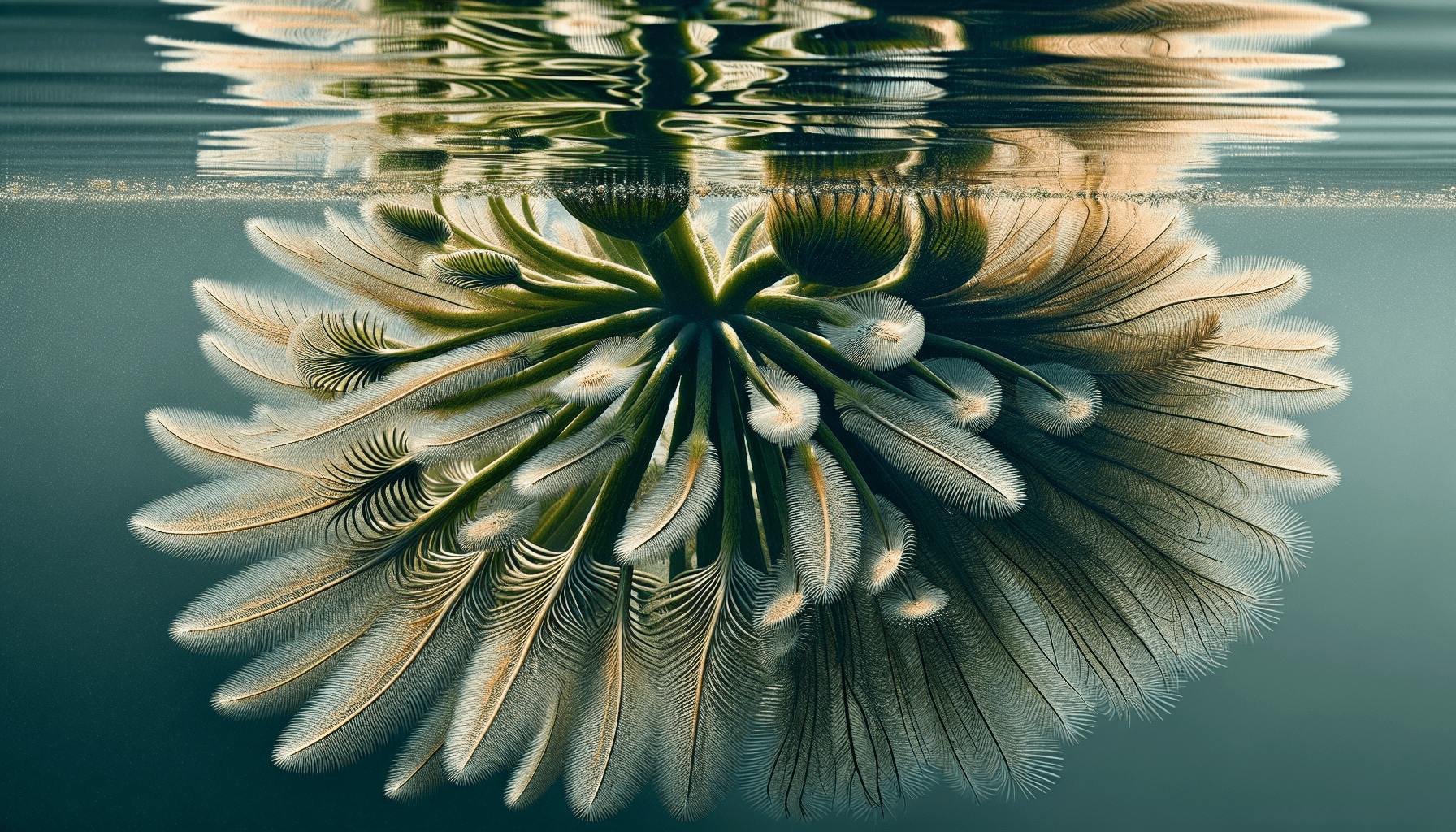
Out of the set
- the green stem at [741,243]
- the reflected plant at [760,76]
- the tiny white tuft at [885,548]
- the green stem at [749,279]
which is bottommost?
the tiny white tuft at [885,548]

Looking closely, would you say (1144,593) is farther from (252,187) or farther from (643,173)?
(252,187)

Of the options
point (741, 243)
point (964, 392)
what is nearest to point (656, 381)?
point (741, 243)

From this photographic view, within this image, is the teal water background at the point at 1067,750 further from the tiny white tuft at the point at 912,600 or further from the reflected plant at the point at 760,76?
the tiny white tuft at the point at 912,600

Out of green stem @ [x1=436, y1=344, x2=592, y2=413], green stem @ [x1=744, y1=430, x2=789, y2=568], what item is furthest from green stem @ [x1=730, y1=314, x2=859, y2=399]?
green stem @ [x1=436, y1=344, x2=592, y2=413]

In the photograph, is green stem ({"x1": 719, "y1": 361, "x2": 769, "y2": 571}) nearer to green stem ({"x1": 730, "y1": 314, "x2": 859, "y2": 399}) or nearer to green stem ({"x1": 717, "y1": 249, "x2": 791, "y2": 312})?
green stem ({"x1": 730, "y1": 314, "x2": 859, "y2": 399})

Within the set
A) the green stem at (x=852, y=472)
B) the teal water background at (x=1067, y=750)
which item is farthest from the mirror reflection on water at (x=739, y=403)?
the teal water background at (x=1067, y=750)

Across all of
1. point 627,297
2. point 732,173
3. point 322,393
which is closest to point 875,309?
point 627,297

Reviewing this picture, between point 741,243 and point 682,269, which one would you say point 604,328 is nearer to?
point 682,269
